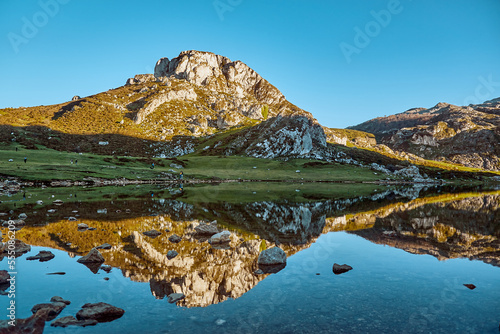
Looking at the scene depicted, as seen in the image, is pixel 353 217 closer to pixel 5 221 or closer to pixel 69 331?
pixel 69 331

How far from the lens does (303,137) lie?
177 metres

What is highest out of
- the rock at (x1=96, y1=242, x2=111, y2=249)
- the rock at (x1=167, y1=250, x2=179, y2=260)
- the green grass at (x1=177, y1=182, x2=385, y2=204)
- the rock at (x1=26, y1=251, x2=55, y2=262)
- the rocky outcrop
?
the rocky outcrop

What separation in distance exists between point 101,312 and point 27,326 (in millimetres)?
1923

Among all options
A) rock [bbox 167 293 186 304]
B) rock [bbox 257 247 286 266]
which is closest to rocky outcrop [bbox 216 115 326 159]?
rock [bbox 257 247 286 266]

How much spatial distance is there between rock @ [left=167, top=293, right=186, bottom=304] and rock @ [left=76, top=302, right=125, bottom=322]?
162 centimetres

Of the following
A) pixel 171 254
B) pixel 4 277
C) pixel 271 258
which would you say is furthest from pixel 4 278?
pixel 271 258

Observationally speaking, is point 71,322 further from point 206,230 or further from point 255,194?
point 255,194

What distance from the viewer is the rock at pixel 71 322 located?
850cm

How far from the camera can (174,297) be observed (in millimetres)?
10562

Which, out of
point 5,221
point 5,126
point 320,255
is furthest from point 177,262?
point 5,126

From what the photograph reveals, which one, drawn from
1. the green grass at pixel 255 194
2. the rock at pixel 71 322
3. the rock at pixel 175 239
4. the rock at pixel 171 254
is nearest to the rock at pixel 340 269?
the rock at pixel 171 254

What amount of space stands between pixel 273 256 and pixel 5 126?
22172cm

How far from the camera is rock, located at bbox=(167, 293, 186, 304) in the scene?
10366 millimetres

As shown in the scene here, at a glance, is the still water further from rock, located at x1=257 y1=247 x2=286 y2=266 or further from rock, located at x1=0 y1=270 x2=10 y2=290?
rock, located at x1=257 y1=247 x2=286 y2=266
